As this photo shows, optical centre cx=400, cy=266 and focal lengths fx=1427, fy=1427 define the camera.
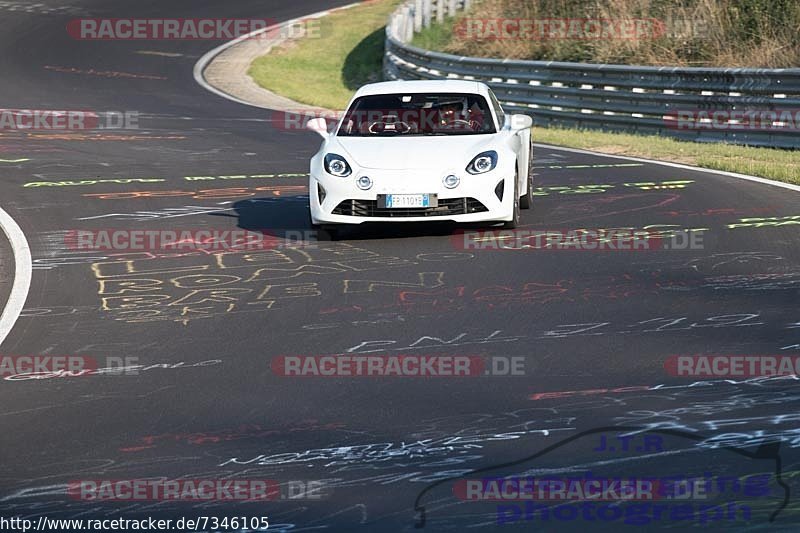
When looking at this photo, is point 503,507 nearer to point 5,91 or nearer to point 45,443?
point 45,443

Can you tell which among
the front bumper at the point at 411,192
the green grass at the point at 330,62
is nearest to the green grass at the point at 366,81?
the green grass at the point at 330,62

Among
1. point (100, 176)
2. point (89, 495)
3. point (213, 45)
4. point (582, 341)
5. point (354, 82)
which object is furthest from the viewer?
point (213, 45)

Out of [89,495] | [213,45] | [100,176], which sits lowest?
[89,495]

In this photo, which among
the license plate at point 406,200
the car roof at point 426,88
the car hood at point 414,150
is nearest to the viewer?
the license plate at point 406,200

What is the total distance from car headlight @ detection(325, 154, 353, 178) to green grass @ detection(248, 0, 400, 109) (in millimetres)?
15694

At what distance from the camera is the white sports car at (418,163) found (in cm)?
1262

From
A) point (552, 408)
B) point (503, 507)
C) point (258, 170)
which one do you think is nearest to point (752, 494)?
point (503, 507)

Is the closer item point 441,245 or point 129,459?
point 129,459

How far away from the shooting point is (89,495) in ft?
19.4

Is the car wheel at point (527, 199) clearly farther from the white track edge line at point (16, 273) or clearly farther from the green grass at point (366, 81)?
the white track edge line at point (16, 273)

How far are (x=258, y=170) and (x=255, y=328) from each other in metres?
9.46

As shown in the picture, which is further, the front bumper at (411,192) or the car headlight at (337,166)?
the car headlight at (337,166)

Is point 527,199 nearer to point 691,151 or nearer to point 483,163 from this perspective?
point 483,163

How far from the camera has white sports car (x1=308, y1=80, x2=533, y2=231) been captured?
12.6 m
